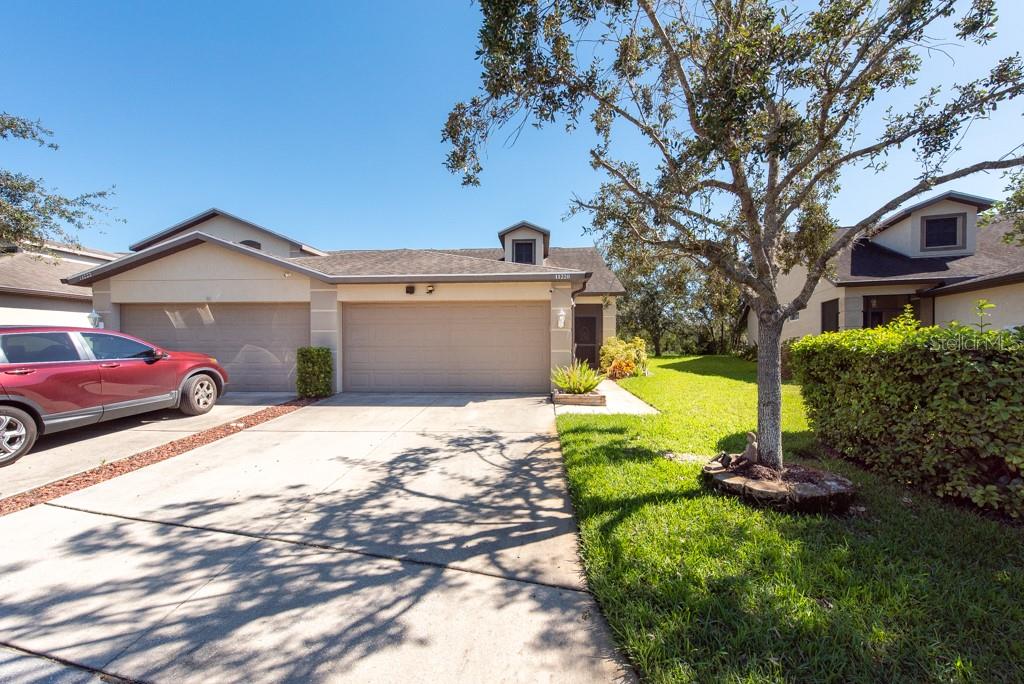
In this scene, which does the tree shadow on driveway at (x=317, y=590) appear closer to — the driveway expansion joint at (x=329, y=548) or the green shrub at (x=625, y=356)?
the driveway expansion joint at (x=329, y=548)

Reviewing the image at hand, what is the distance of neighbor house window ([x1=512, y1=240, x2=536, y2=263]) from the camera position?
15.1 meters

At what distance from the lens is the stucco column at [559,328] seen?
940cm

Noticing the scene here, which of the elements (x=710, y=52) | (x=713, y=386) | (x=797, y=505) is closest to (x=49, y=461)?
(x=797, y=505)

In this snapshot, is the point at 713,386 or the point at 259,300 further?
the point at 713,386

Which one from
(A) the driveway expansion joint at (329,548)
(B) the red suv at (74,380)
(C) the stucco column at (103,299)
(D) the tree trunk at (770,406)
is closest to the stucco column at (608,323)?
(D) the tree trunk at (770,406)

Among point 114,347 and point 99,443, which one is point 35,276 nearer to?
point 114,347

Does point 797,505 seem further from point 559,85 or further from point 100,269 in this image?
point 100,269

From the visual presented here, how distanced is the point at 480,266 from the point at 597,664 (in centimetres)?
885

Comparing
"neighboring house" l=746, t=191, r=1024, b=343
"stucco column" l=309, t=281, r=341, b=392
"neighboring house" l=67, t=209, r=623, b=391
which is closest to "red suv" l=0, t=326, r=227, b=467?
"stucco column" l=309, t=281, r=341, b=392

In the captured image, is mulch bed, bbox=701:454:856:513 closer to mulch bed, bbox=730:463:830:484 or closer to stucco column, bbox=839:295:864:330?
mulch bed, bbox=730:463:830:484

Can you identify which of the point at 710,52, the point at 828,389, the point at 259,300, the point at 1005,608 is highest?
the point at 710,52

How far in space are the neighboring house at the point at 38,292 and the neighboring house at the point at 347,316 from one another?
13.4 feet

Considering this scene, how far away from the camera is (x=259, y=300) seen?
962cm

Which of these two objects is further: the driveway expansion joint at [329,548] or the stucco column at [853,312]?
the stucco column at [853,312]
